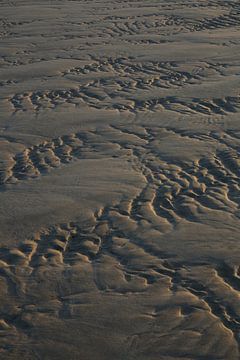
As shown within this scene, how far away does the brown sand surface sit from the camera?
340 centimetres

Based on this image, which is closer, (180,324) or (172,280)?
(180,324)

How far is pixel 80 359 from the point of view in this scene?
3191mm

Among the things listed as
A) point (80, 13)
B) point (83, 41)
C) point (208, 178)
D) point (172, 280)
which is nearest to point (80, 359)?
point (172, 280)

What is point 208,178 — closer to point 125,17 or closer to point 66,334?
point 66,334

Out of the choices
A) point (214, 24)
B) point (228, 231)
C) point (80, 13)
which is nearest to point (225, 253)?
point (228, 231)

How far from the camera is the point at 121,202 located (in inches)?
189

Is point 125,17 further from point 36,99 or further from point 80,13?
point 36,99

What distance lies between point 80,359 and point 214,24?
27.5 ft

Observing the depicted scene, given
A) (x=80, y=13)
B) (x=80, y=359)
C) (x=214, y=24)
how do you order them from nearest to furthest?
(x=80, y=359)
(x=214, y=24)
(x=80, y=13)

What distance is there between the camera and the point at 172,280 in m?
3.79

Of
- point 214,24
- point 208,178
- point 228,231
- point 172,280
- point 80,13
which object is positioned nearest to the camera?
point 172,280

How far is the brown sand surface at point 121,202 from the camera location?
3404mm

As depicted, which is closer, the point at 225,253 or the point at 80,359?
the point at 80,359

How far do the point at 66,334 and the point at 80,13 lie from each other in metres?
9.25
